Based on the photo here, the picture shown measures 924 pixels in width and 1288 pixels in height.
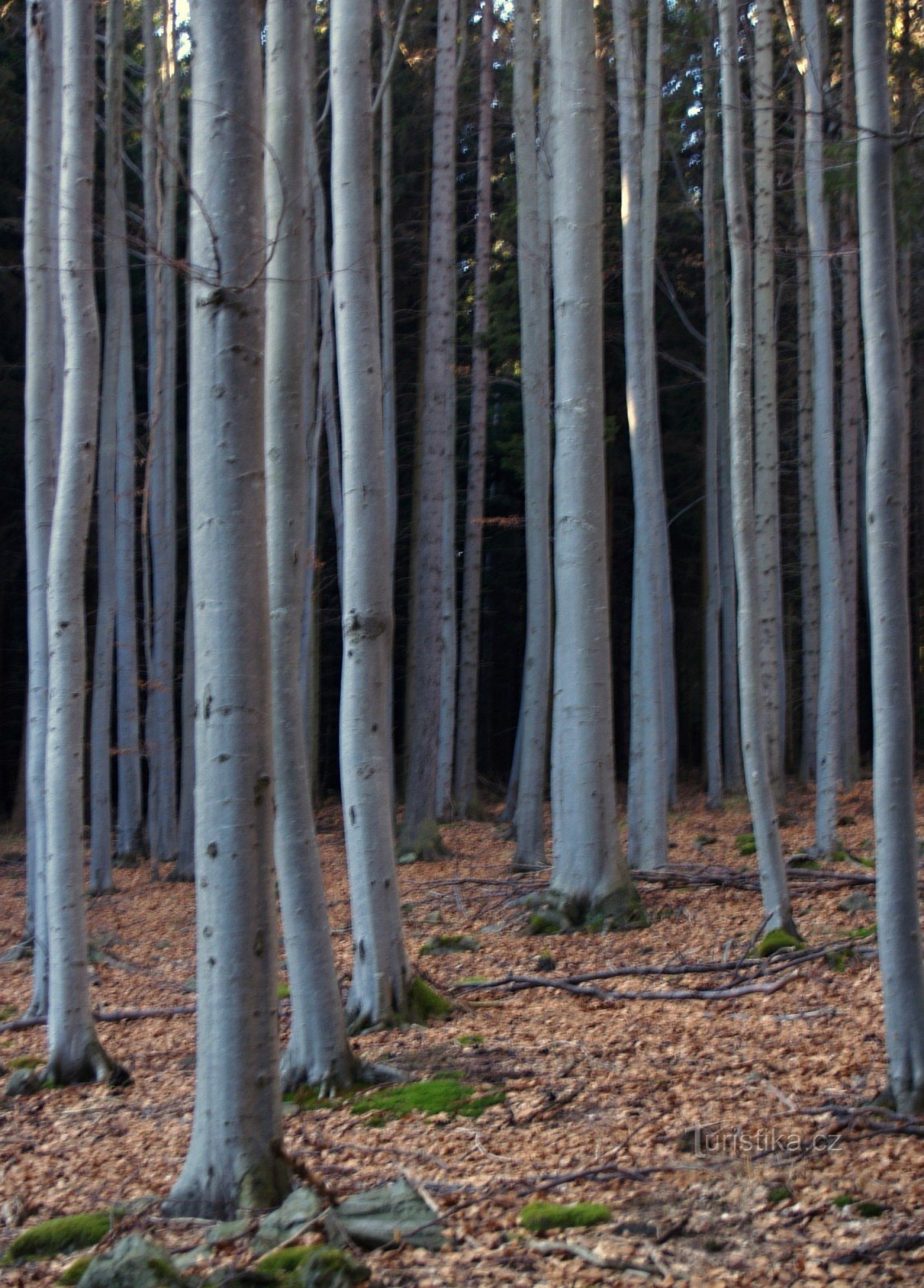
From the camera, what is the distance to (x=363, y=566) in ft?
21.8

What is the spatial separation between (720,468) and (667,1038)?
13.1 m

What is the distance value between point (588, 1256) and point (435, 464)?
12830 mm

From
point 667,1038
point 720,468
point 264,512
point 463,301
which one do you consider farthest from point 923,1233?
point 463,301

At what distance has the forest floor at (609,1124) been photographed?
11.6 feet

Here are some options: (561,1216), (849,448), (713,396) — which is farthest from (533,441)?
(561,1216)

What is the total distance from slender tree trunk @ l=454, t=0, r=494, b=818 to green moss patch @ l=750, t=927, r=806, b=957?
902 cm

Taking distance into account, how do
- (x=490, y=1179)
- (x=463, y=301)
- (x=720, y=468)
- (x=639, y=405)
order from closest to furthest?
(x=490, y=1179), (x=639, y=405), (x=720, y=468), (x=463, y=301)

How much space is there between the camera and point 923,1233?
136 inches

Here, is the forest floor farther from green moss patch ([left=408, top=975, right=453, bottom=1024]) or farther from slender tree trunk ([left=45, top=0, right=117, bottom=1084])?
slender tree trunk ([left=45, top=0, right=117, bottom=1084])

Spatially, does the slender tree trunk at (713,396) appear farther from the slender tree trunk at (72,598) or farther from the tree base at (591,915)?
the slender tree trunk at (72,598)

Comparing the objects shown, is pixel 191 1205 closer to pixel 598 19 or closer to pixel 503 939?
pixel 503 939

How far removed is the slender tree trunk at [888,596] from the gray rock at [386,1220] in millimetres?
1766

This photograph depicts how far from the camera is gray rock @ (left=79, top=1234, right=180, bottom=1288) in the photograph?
3.34 meters

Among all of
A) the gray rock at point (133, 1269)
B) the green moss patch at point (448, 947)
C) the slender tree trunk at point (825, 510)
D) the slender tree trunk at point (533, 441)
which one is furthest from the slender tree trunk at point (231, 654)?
the slender tree trunk at point (533, 441)
